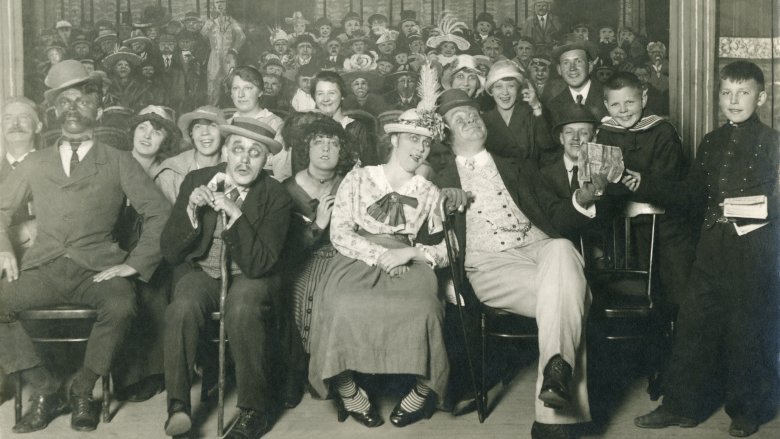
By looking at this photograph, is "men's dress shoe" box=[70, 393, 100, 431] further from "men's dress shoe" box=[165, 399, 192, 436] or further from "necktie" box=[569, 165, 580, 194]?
"necktie" box=[569, 165, 580, 194]

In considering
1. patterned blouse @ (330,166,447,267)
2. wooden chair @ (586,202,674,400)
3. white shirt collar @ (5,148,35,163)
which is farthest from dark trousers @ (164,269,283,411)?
wooden chair @ (586,202,674,400)

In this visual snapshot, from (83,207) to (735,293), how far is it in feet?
10.4

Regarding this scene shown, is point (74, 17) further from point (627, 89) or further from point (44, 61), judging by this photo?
point (627, 89)

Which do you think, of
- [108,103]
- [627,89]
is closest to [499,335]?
[627,89]

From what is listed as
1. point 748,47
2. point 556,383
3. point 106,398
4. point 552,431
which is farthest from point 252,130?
point 748,47

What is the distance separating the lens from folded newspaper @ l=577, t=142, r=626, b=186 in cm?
359

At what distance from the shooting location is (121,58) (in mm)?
4355

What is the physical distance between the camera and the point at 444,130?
12.6 feet

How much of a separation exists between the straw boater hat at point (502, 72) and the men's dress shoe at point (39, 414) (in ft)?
9.57

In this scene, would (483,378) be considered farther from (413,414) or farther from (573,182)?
(573,182)

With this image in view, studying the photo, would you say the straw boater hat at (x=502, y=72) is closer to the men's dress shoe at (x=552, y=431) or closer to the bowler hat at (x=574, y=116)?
the bowler hat at (x=574, y=116)

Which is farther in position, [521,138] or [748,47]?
[521,138]

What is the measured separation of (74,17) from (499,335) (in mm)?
2777

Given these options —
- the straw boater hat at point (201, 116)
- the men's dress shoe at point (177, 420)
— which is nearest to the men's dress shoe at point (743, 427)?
the men's dress shoe at point (177, 420)
